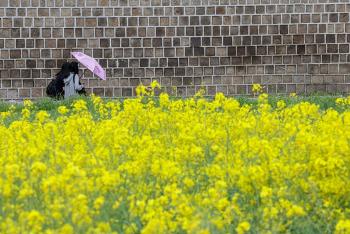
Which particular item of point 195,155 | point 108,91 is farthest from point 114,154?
point 108,91

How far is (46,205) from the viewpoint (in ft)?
16.1

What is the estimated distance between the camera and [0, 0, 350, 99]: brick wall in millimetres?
16359

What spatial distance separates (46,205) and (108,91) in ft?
37.6

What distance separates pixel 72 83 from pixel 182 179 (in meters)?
9.52

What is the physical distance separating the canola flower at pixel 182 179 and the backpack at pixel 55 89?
7.64 meters

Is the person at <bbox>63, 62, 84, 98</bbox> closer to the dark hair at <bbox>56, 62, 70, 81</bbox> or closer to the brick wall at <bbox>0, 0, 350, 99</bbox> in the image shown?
the dark hair at <bbox>56, 62, 70, 81</bbox>

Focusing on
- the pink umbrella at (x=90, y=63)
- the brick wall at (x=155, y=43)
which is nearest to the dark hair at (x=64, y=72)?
the pink umbrella at (x=90, y=63)

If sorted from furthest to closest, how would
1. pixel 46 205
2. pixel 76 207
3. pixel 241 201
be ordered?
pixel 241 201 → pixel 46 205 → pixel 76 207

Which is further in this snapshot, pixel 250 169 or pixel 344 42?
pixel 344 42

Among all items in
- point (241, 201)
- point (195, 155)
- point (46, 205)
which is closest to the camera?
point (46, 205)

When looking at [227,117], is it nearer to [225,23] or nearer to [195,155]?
[195,155]

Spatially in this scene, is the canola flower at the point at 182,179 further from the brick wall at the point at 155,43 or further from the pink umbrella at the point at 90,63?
the brick wall at the point at 155,43

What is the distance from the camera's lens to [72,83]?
15.2 m

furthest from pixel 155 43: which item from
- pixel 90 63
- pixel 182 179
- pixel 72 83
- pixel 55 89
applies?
pixel 182 179
